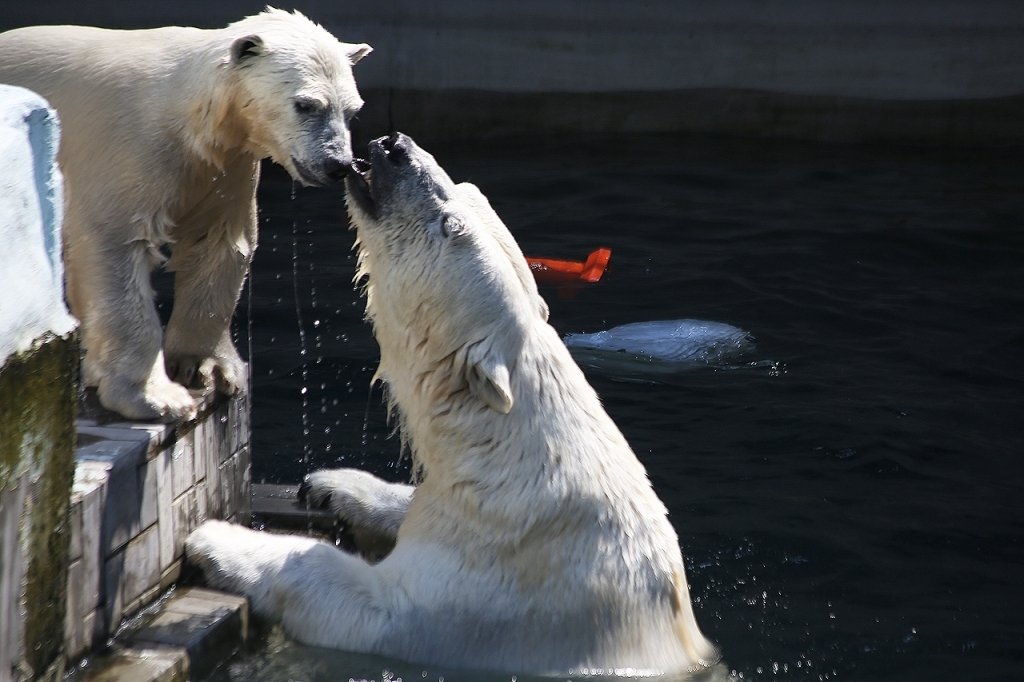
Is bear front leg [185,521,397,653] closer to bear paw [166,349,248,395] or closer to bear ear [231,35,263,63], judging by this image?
bear paw [166,349,248,395]

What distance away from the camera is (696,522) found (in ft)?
16.5

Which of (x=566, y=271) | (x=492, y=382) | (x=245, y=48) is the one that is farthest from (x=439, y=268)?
(x=566, y=271)

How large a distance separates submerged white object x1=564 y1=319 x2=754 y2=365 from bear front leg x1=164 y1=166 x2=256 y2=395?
2834 mm

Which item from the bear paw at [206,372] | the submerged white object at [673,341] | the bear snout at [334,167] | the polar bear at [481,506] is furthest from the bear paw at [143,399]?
the submerged white object at [673,341]

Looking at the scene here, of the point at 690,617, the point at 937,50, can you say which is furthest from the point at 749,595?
the point at 937,50

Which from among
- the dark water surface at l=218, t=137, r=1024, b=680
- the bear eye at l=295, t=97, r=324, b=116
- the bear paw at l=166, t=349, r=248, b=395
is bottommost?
the dark water surface at l=218, t=137, r=1024, b=680

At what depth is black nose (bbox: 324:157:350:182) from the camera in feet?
11.2

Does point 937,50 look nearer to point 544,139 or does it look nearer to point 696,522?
point 544,139

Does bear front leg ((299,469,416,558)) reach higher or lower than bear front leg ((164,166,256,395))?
lower

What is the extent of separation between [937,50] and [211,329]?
27.1 ft

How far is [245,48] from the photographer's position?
11.2 ft

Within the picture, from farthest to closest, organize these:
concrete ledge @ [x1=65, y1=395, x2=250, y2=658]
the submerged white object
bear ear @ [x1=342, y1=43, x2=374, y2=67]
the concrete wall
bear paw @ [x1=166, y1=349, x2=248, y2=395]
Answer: the concrete wall → the submerged white object → bear paw @ [x1=166, y1=349, x2=248, y2=395] → bear ear @ [x1=342, y1=43, x2=374, y2=67] → concrete ledge @ [x1=65, y1=395, x2=250, y2=658]

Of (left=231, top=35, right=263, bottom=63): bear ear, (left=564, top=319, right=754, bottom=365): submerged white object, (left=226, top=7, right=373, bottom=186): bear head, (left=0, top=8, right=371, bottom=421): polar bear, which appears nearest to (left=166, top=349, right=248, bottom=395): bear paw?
(left=0, top=8, right=371, bottom=421): polar bear

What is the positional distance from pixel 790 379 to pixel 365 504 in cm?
277
